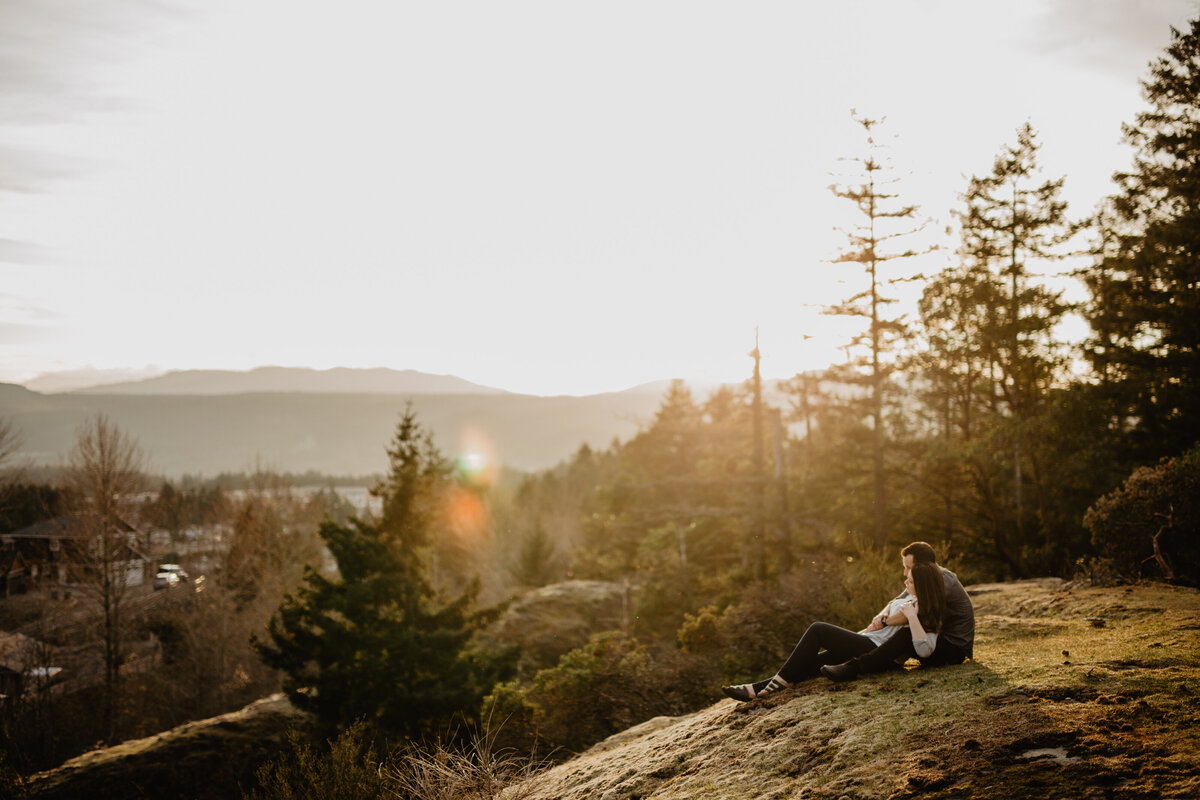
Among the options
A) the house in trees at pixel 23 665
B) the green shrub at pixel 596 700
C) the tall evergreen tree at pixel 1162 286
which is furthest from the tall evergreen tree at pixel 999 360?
the house in trees at pixel 23 665

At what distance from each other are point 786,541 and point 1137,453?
10736 millimetres

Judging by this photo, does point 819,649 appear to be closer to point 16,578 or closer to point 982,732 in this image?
point 982,732

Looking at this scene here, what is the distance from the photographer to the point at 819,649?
750 centimetres

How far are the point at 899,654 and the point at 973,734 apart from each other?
2.15 metres

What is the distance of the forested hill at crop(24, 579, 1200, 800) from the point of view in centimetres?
438

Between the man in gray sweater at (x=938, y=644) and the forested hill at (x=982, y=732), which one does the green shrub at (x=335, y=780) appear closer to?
the forested hill at (x=982, y=732)

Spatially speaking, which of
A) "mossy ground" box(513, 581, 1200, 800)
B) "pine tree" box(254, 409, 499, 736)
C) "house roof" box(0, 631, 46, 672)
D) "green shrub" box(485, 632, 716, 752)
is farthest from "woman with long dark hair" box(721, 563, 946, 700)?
"house roof" box(0, 631, 46, 672)

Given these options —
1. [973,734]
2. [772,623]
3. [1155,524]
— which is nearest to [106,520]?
[772,623]

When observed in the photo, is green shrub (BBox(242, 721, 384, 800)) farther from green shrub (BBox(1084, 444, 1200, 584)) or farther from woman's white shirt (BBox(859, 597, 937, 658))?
green shrub (BBox(1084, 444, 1200, 584))

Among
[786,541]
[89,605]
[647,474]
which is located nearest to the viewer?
[786,541]

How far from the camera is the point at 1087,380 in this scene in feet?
75.8

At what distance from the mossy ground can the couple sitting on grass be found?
0.17m

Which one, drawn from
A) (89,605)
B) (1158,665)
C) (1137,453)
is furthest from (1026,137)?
(89,605)

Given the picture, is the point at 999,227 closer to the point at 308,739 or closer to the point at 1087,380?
the point at 1087,380
